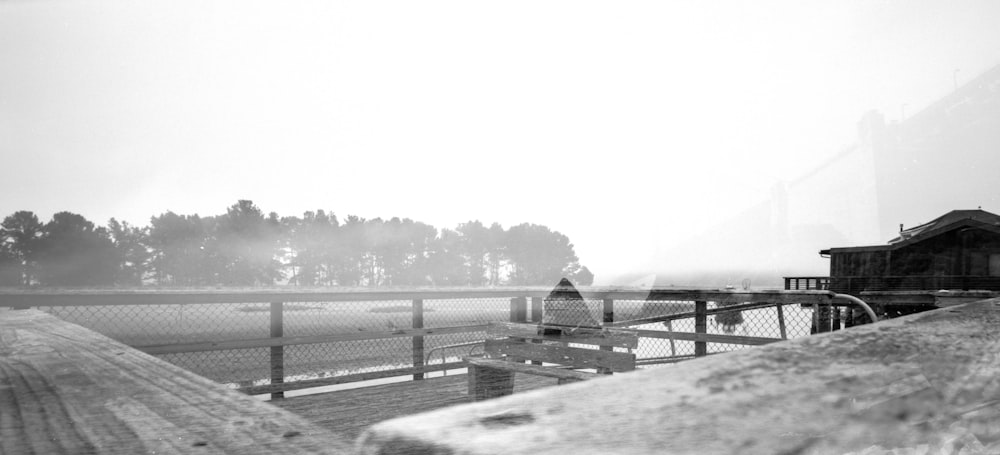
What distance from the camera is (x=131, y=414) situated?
70 centimetres

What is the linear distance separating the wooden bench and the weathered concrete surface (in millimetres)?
3148

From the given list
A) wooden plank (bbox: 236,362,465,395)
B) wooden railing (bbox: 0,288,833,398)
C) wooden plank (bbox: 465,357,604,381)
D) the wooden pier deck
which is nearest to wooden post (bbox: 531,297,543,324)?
wooden railing (bbox: 0,288,833,398)

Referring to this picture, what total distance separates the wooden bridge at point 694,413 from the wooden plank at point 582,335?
3.50 m

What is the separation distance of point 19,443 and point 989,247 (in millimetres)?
30599

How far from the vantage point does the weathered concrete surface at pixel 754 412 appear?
1.05 feet

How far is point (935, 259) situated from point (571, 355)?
27.7 meters

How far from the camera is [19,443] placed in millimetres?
601

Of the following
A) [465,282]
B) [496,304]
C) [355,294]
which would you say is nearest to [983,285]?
[496,304]

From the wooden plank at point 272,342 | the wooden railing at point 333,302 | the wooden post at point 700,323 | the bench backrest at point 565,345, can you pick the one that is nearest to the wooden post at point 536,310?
the wooden railing at point 333,302

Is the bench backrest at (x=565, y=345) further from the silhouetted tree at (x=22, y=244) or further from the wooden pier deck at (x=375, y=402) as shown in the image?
the silhouetted tree at (x=22, y=244)

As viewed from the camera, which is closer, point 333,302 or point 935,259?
point 333,302

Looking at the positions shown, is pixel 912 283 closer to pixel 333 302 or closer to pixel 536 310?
pixel 536 310

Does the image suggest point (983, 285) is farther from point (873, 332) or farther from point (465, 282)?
point (465, 282)

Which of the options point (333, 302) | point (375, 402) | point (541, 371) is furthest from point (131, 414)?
→ point (333, 302)
